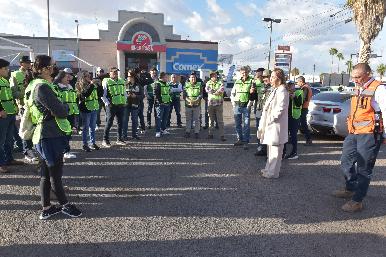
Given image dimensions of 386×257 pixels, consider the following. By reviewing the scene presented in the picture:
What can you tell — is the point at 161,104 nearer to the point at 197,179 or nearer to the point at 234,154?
the point at 234,154

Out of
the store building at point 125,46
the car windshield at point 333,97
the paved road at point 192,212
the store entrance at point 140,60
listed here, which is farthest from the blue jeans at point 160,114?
the store entrance at point 140,60

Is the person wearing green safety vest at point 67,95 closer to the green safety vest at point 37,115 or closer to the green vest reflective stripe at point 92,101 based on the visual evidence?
the green vest reflective stripe at point 92,101

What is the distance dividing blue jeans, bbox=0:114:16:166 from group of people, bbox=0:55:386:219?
2 centimetres

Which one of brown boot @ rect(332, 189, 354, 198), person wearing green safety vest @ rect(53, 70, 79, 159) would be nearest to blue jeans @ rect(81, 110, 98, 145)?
person wearing green safety vest @ rect(53, 70, 79, 159)

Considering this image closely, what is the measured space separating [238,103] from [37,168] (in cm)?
484

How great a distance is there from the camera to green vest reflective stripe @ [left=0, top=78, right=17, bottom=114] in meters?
6.12

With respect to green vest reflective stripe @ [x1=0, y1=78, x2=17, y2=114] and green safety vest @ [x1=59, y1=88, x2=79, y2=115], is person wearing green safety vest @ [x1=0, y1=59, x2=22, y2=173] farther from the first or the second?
green safety vest @ [x1=59, y1=88, x2=79, y2=115]

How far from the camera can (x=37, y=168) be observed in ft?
20.9

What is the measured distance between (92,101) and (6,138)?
6.69ft

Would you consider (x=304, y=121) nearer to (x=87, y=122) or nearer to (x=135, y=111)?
(x=135, y=111)

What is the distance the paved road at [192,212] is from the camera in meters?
3.67

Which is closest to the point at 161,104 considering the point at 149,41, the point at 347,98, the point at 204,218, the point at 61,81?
the point at 61,81

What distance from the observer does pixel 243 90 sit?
8.58m

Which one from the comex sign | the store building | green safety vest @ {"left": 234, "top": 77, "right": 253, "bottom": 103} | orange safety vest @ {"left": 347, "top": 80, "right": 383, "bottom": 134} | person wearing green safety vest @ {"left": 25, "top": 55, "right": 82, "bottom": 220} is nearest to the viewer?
person wearing green safety vest @ {"left": 25, "top": 55, "right": 82, "bottom": 220}
